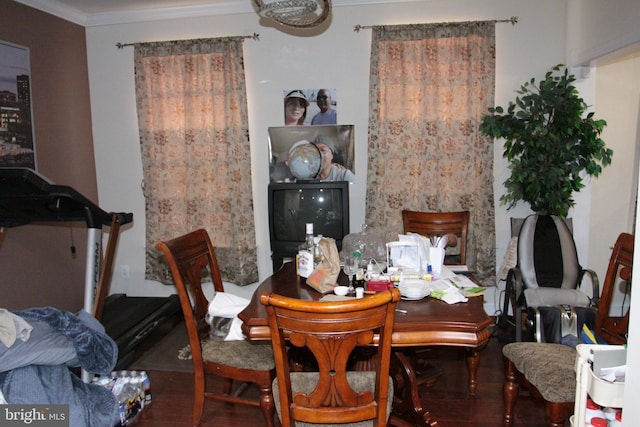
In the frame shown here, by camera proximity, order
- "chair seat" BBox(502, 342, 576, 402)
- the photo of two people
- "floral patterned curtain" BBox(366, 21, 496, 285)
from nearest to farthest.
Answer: "chair seat" BBox(502, 342, 576, 402) → "floral patterned curtain" BBox(366, 21, 496, 285) → the photo of two people

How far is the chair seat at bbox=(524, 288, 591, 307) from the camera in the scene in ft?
9.33

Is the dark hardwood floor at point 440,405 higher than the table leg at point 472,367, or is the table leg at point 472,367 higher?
the table leg at point 472,367

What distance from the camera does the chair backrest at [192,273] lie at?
2.10 meters

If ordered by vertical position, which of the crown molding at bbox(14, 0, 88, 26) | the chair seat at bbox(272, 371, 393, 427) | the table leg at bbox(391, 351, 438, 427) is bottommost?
the table leg at bbox(391, 351, 438, 427)

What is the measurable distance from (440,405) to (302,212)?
5.58ft

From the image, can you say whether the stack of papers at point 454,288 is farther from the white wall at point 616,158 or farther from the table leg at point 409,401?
the white wall at point 616,158

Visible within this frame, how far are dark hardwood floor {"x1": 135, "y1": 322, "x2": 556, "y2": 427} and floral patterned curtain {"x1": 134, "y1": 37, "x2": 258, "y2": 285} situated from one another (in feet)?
4.49

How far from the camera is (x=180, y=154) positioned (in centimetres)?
405

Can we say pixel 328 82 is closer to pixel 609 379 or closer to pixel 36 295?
pixel 36 295

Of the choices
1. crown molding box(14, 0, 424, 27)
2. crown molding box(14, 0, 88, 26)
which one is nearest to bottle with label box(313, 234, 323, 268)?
crown molding box(14, 0, 424, 27)

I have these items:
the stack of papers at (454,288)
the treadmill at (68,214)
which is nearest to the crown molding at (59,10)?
the treadmill at (68,214)

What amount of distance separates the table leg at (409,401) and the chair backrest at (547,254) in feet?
4.13

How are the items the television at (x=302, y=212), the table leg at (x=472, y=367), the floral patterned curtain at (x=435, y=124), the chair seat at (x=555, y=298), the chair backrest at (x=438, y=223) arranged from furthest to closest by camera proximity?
the floral patterned curtain at (x=435, y=124) → the television at (x=302, y=212) → the chair backrest at (x=438, y=223) → the chair seat at (x=555, y=298) → the table leg at (x=472, y=367)

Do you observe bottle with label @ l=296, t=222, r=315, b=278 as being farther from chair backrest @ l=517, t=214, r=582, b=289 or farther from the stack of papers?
chair backrest @ l=517, t=214, r=582, b=289
